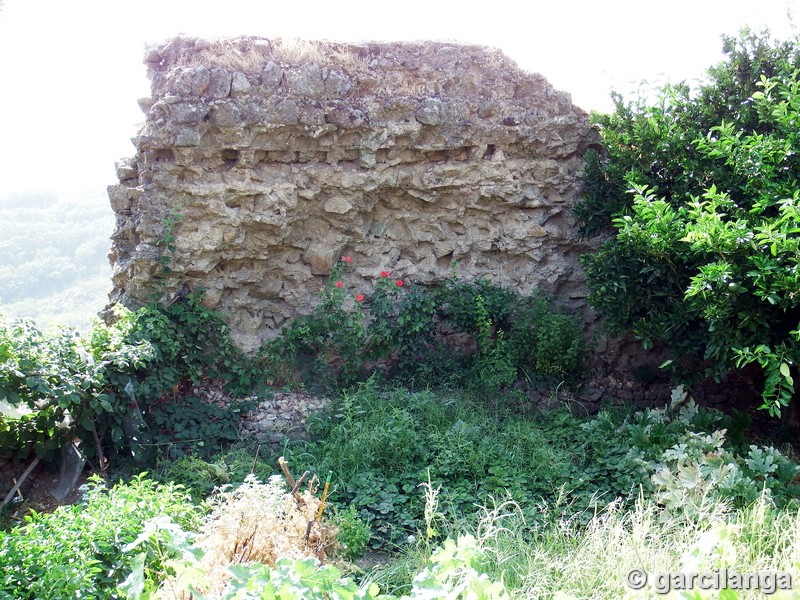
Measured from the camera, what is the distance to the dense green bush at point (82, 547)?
121 inches

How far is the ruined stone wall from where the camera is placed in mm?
6070

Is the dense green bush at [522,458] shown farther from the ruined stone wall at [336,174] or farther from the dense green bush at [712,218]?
the ruined stone wall at [336,174]

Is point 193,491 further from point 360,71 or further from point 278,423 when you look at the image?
point 360,71

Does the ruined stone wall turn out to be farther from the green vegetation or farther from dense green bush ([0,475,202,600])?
dense green bush ([0,475,202,600])

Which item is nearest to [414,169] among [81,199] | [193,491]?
[193,491]

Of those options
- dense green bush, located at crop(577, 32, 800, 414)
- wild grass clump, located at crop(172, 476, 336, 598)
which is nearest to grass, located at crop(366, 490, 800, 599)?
wild grass clump, located at crop(172, 476, 336, 598)

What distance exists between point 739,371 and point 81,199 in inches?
496

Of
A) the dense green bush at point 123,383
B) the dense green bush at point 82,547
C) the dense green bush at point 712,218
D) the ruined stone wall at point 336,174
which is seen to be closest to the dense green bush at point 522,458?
the dense green bush at point 712,218

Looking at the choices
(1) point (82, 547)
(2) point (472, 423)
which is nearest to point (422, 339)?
(2) point (472, 423)

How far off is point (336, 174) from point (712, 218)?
11.4 ft

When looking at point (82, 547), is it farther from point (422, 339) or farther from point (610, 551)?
point (422, 339)

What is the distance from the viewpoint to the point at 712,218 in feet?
15.8

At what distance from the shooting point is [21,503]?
495cm

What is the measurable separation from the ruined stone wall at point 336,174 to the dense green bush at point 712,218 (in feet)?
2.52
